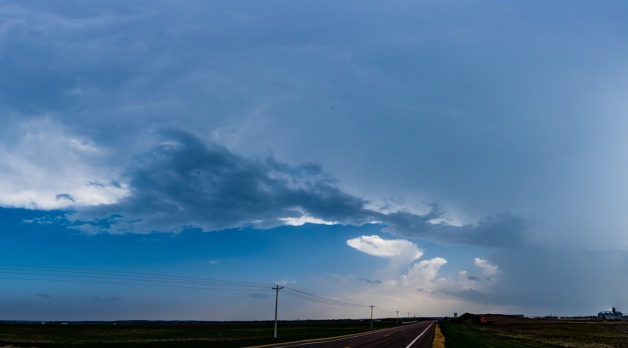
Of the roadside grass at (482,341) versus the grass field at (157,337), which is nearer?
the grass field at (157,337)

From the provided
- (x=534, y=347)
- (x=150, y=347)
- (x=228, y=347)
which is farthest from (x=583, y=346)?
(x=150, y=347)

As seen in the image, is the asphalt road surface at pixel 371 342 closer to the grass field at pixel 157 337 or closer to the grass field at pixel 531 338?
the grass field at pixel 531 338

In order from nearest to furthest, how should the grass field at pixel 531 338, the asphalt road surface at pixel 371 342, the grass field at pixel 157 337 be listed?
the asphalt road surface at pixel 371 342 → the grass field at pixel 157 337 → the grass field at pixel 531 338

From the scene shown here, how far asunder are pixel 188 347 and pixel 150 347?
388cm

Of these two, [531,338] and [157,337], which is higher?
[531,338]

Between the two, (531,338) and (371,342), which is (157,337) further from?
(531,338)

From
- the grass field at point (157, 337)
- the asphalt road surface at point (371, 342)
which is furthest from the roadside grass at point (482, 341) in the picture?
the grass field at point (157, 337)

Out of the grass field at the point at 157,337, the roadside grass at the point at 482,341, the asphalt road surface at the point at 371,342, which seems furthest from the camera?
the roadside grass at the point at 482,341

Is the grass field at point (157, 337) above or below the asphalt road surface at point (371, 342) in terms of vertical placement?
below

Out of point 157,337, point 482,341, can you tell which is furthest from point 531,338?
point 157,337

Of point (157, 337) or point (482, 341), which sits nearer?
point (482, 341)

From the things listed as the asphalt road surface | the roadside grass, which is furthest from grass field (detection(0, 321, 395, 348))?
the roadside grass

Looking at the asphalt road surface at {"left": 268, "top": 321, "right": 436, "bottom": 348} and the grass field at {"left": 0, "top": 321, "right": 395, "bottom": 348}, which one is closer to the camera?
the asphalt road surface at {"left": 268, "top": 321, "right": 436, "bottom": 348}

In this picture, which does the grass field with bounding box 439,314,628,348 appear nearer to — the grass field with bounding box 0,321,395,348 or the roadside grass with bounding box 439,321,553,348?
the roadside grass with bounding box 439,321,553,348
